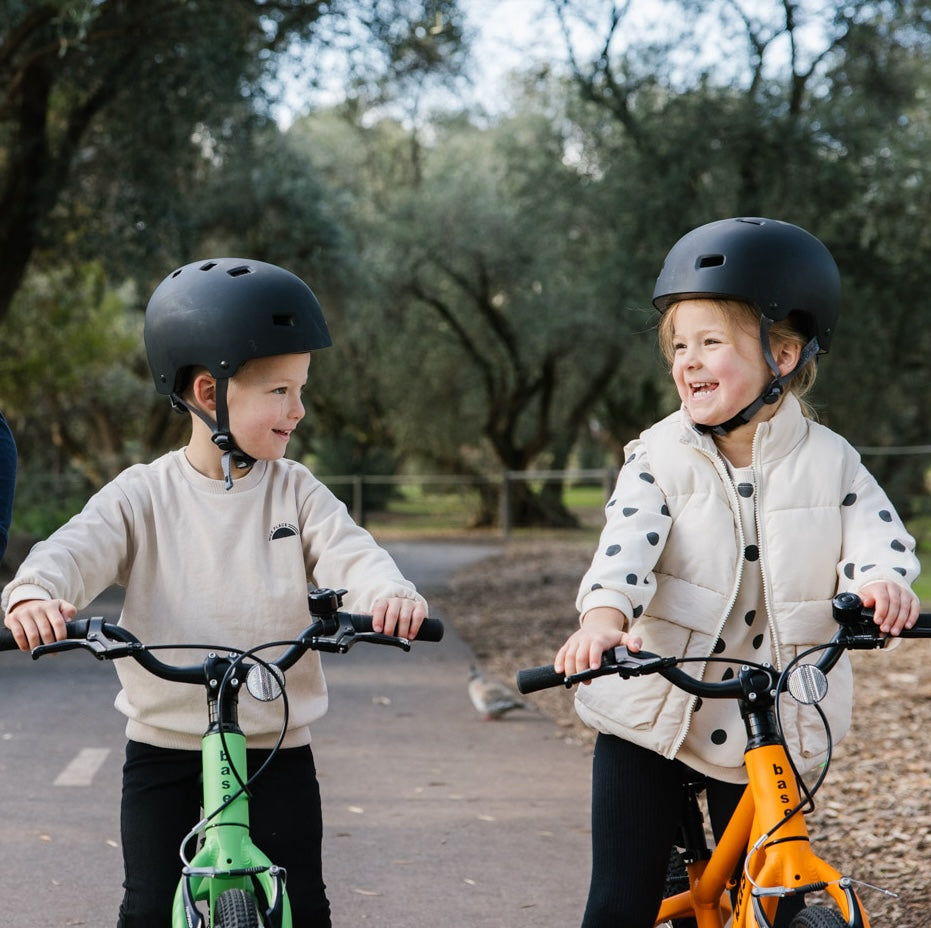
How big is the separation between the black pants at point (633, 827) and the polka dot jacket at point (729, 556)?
9 centimetres

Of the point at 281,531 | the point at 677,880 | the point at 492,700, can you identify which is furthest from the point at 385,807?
the point at 281,531

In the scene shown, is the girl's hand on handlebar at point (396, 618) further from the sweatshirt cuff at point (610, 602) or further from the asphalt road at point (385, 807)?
the asphalt road at point (385, 807)

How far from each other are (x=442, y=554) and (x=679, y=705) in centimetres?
1905

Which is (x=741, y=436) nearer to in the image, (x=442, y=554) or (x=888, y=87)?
(x=888, y=87)

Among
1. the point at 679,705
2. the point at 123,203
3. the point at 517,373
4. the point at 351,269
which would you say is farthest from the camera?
the point at 517,373

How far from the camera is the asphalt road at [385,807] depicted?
15.0 ft

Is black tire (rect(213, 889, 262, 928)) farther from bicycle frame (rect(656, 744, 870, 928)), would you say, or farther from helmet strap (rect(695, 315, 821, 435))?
helmet strap (rect(695, 315, 821, 435))

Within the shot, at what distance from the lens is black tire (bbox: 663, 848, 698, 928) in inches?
123

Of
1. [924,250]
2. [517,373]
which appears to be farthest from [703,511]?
[517,373]

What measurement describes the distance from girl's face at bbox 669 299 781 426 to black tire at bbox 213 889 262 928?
4.68ft

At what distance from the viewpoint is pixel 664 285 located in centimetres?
305

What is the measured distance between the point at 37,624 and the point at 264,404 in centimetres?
78

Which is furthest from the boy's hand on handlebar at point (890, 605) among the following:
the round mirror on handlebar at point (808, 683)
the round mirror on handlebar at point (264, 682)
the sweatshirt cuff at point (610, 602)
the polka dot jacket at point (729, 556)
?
the round mirror on handlebar at point (264, 682)

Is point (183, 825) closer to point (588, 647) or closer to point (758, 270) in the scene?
point (588, 647)
